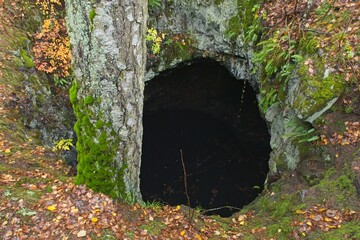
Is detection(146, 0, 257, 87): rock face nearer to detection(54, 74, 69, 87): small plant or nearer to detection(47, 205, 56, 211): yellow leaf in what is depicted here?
detection(54, 74, 69, 87): small plant

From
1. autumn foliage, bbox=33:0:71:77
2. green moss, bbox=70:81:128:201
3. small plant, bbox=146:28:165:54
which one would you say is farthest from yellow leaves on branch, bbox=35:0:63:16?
green moss, bbox=70:81:128:201

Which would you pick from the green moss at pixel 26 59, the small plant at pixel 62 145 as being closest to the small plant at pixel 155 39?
the green moss at pixel 26 59

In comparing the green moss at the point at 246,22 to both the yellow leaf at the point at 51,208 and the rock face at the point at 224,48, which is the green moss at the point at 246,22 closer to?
the rock face at the point at 224,48

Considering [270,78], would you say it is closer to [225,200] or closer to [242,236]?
[242,236]

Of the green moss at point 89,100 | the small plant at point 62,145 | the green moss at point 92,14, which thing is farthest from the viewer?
the small plant at point 62,145

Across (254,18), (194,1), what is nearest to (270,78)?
(254,18)

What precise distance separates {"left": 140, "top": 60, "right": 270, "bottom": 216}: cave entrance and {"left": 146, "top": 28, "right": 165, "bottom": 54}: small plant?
1377mm

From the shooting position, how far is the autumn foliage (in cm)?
754

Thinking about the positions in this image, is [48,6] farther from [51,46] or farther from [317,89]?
[317,89]

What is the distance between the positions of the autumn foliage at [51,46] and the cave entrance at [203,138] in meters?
3.48

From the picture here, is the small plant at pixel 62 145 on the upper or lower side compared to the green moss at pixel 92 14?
lower

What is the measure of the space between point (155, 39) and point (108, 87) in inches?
232

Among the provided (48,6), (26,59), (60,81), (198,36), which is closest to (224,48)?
(198,36)

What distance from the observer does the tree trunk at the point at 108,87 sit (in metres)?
3.03
